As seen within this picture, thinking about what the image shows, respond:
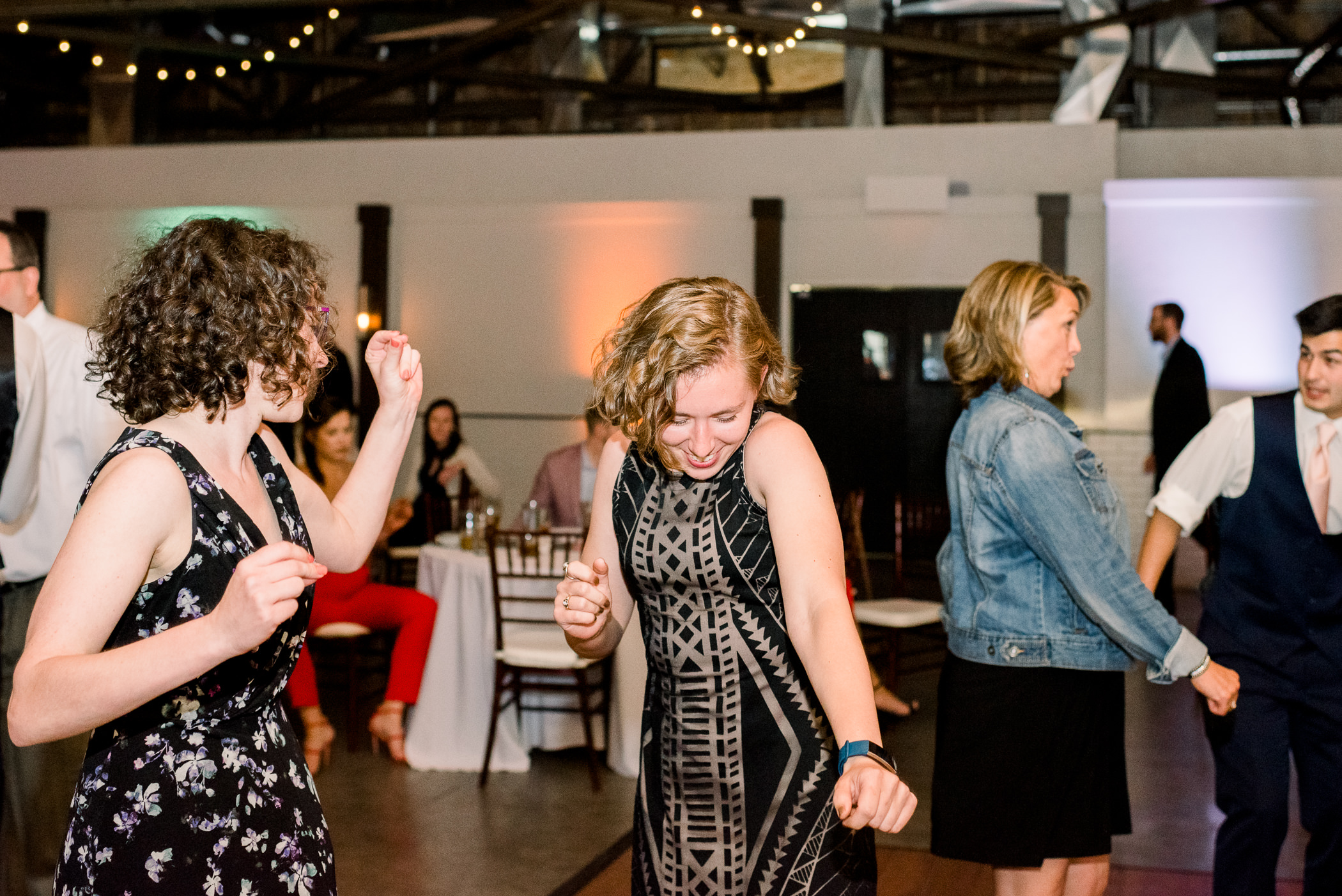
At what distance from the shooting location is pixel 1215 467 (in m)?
2.48

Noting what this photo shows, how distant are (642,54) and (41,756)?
1052cm

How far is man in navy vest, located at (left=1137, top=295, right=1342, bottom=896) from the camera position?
242cm

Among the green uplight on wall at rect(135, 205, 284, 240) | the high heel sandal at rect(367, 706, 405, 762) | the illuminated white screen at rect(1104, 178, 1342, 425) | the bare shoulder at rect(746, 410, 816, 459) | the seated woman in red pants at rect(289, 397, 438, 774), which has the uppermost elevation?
the green uplight on wall at rect(135, 205, 284, 240)

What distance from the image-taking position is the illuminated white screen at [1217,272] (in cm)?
827

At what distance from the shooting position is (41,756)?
2.95m

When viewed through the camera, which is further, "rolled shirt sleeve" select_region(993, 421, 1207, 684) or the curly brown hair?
"rolled shirt sleeve" select_region(993, 421, 1207, 684)

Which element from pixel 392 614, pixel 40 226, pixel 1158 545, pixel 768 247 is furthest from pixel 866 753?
pixel 40 226

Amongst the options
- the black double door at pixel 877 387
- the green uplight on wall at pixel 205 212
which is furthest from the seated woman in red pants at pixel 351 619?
the green uplight on wall at pixel 205 212

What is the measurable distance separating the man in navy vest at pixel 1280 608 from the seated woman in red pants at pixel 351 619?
9.69 ft

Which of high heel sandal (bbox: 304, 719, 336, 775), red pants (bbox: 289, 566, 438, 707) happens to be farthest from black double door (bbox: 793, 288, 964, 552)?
high heel sandal (bbox: 304, 719, 336, 775)

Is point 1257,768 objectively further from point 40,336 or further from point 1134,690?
point 1134,690

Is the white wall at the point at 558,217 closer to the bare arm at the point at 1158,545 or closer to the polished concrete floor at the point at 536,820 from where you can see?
the polished concrete floor at the point at 536,820

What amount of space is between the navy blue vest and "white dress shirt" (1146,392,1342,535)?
0.05ft

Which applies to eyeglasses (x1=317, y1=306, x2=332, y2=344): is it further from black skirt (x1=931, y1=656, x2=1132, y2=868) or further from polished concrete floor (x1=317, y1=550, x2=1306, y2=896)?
polished concrete floor (x1=317, y1=550, x2=1306, y2=896)
